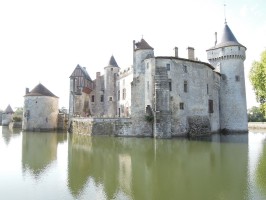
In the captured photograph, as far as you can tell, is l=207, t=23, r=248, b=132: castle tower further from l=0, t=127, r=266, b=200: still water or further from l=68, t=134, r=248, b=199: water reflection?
l=68, t=134, r=248, b=199: water reflection

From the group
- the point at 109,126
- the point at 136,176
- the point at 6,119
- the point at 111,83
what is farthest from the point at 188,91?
the point at 6,119

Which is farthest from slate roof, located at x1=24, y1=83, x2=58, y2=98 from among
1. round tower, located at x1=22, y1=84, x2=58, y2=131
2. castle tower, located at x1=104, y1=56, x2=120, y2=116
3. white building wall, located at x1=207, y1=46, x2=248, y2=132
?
white building wall, located at x1=207, y1=46, x2=248, y2=132

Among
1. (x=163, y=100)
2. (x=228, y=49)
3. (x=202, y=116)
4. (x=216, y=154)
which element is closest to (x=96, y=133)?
(x=163, y=100)

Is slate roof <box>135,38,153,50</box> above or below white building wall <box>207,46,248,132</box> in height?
above

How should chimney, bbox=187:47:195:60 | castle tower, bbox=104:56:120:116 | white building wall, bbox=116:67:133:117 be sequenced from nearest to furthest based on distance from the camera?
chimney, bbox=187:47:195:60 → white building wall, bbox=116:67:133:117 → castle tower, bbox=104:56:120:116

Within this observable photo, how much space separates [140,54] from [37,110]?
18008 mm

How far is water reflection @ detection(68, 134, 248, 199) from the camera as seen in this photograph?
8430 mm

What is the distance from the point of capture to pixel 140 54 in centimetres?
2766

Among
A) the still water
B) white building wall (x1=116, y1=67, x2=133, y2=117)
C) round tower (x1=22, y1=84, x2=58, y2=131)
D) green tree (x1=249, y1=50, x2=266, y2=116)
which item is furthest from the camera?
round tower (x1=22, y1=84, x2=58, y2=131)

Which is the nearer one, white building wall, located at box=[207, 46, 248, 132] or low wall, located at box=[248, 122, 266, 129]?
white building wall, located at box=[207, 46, 248, 132]

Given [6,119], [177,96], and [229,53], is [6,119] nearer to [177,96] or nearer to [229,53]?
[177,96]

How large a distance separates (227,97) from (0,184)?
2832 centimetres

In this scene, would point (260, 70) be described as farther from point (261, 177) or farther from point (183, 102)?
point (261, 177)

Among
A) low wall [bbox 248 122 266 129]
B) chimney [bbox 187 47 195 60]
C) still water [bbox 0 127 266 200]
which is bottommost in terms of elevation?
still water [bbox 0 127 266 200]
